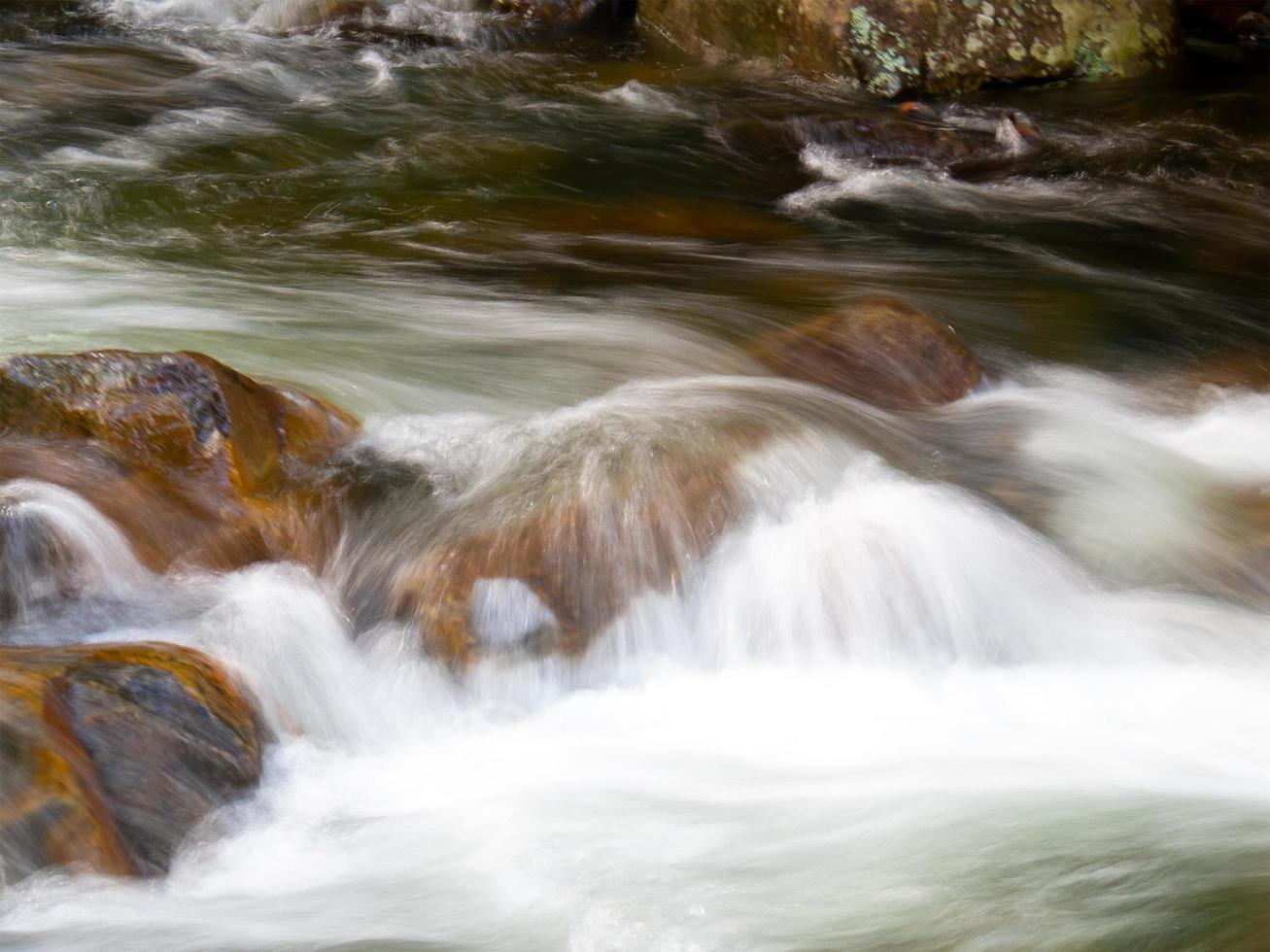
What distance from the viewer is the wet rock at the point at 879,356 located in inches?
210

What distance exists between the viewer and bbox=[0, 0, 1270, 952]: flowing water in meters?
3.18

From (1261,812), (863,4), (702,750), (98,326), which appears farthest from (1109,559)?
(863,4)

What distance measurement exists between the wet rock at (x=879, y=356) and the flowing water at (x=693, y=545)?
0.47ft

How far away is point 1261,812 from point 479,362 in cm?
296

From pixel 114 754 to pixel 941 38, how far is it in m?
7.33

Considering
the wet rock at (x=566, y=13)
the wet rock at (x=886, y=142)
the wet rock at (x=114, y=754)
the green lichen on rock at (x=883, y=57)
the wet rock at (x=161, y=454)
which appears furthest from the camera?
the wet rock at (x=566, y=13)

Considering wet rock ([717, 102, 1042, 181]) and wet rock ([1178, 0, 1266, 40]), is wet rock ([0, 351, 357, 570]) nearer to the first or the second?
wet rock ([717, 102, 1042, 181])

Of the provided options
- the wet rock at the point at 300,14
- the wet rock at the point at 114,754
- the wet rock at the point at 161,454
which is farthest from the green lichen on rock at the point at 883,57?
the wet rock at the point at 114,754

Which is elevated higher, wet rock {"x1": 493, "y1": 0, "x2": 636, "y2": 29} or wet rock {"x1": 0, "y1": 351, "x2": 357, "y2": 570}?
wet rock {"x1": 493, "y1": 0, "x2": 636, "y2": 29}

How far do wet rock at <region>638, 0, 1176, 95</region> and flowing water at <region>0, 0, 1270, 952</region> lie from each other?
4.05 ft

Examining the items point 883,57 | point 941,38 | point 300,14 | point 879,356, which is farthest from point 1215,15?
point 879,356

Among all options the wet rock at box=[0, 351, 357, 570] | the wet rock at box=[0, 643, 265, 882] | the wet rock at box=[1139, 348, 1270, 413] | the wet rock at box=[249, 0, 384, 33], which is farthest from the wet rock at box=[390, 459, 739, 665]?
the wet rock at box=[249, 0, 384, 33]

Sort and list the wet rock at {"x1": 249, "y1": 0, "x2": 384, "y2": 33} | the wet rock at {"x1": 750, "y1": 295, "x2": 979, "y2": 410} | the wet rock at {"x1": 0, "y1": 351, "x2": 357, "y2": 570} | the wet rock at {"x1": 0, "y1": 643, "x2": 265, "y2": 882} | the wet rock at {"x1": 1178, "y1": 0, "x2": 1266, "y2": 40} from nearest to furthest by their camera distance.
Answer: the wet rock at {"x1": 0, "y1": 643, "x2": 265, "y2": 882}
the wet rock at {"x1": 0, "y1": 351, "x2": 357, "y2": 570}
the wet rock at {"x1": 750, "y1": 295, "x2": 979, "y2": 410}
the wet rock at {"x1": 249, "y1": 0, "x2": 384, "y2": 33}
the wet rock at {"x1": 1178, "y1": 0, "x2": 1266, "y2": 40}

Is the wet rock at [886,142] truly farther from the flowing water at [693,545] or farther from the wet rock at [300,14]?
the wet rock at [300,14]
